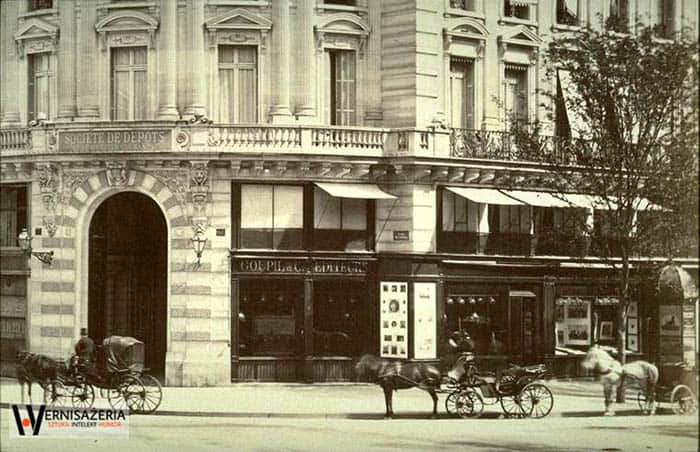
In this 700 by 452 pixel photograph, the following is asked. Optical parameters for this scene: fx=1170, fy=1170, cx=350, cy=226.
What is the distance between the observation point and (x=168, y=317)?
6863 mm

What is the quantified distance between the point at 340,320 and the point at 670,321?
202 centimetres

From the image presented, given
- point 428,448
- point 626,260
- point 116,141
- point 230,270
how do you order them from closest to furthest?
point 626,260 → point 428,448 → point 116,141 → point 230,270

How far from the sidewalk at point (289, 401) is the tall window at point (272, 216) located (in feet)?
4.13

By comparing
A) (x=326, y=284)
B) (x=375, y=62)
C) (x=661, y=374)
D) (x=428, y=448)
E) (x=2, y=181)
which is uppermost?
(x=375, y=62)

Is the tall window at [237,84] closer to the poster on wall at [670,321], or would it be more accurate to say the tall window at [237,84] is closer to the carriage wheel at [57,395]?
the carriage wheel at [57,395]

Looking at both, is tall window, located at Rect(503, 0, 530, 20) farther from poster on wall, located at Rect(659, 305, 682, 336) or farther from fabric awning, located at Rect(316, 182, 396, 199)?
poster on wall, located at Rect(659, 305, 682, 336)

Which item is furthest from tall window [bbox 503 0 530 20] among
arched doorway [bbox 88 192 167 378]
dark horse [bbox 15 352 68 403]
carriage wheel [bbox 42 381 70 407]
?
carriage wheel [bbox 42 381 70 407]

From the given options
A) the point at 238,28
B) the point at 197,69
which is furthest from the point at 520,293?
the point at 238,28

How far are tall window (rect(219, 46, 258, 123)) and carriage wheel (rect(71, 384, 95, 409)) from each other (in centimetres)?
188

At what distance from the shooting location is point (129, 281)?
22.3 feet

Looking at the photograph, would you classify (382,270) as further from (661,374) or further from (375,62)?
(661,374)

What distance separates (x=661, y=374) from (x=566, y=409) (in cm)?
55

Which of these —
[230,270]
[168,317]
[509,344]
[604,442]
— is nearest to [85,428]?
[168,317]

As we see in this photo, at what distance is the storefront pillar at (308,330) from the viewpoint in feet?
23.1
